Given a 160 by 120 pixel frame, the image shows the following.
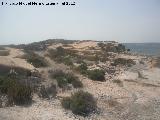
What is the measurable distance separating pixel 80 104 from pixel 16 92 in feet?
10.6

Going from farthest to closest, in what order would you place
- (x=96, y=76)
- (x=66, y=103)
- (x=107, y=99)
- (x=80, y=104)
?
(x=96, y=76)
(x=107, y=99)
(x=66, y=103)
(x=80, y=104)

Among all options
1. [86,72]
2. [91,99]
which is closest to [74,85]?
[91,99]

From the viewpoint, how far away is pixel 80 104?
15812 mm

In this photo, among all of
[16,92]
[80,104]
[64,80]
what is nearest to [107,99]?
[80,104]

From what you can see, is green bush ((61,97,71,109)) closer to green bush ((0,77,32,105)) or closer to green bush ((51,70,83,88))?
green bush ((0,77,32,105))

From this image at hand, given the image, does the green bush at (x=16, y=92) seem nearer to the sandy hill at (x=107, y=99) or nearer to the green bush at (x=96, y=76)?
the sandy hill at (x=107, y=99)

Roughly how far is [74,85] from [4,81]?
4932 mm

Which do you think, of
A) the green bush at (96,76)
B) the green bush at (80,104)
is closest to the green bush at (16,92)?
the green bush at (80,104)

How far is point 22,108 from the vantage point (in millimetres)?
14891

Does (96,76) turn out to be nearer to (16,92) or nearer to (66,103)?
(66,103)

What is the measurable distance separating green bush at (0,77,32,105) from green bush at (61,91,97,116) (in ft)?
6.07

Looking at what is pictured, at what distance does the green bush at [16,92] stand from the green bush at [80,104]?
A: 1851 mm

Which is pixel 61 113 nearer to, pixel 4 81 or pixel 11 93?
pixel 11 93

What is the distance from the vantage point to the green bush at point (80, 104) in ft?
51.0
